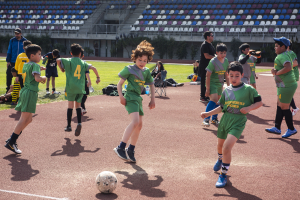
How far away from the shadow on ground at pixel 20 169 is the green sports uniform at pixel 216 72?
14.2 ft

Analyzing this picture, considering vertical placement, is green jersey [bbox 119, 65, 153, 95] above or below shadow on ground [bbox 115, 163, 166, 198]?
above

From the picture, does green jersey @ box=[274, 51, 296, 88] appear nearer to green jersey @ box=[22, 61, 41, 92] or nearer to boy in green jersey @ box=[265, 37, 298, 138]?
boy in green jersey @ box=[265, 37, 298, 138]

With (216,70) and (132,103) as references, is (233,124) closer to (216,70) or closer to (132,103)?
(132,103)

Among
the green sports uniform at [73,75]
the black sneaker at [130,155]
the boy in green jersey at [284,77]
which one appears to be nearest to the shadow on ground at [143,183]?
the black sneaker at [130,155]

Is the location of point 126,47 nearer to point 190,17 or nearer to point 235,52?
point 190,17

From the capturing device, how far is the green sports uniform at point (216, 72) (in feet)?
23.8

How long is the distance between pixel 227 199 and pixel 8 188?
2720 millimetres

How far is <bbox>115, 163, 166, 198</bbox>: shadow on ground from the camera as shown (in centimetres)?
397

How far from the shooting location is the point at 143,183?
4266 mm

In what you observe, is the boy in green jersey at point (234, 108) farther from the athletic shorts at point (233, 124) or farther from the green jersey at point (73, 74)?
the green jersey at point (73, 74)

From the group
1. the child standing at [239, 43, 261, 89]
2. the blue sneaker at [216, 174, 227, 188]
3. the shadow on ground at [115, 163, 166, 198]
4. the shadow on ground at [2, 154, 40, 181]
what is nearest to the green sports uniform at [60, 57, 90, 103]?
the shadow on ground at [2, 154, 40, 181]

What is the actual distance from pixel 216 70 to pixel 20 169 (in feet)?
15.2

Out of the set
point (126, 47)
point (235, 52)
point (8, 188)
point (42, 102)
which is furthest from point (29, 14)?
point (8, 188)

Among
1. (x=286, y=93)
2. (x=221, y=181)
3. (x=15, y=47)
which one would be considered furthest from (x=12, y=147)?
(x=15, y=47)
